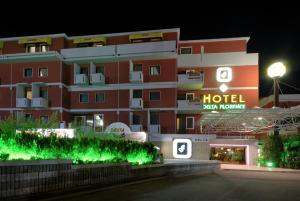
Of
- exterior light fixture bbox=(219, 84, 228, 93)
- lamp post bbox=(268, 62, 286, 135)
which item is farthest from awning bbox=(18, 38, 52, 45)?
lamp post bbox=(268, 62, 286, 135)

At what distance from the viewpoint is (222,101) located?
4112cm

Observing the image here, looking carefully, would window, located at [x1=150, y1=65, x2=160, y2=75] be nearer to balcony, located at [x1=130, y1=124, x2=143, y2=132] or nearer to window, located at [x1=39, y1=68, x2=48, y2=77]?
balcony, located at [x1=130, y1=124, x2=143, y2=132]

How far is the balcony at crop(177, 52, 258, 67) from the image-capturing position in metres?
40.9

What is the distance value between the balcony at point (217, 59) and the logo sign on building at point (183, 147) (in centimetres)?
840

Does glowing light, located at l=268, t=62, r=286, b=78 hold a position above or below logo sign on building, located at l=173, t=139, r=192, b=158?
above

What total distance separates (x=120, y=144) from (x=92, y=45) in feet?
92.5

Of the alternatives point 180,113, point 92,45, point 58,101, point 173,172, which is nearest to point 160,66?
A: point 180,113

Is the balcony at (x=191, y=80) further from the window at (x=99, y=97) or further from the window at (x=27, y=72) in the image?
the window at (x=27, y=72)

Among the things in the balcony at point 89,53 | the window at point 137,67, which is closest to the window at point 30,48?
the balcony at point 89,53

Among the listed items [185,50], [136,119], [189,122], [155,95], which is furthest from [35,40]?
[189,122]

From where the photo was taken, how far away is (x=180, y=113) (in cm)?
4125

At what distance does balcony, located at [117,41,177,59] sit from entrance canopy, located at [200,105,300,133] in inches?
312

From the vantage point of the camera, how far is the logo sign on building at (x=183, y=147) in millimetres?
38844

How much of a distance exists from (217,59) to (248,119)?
10.5 metres
